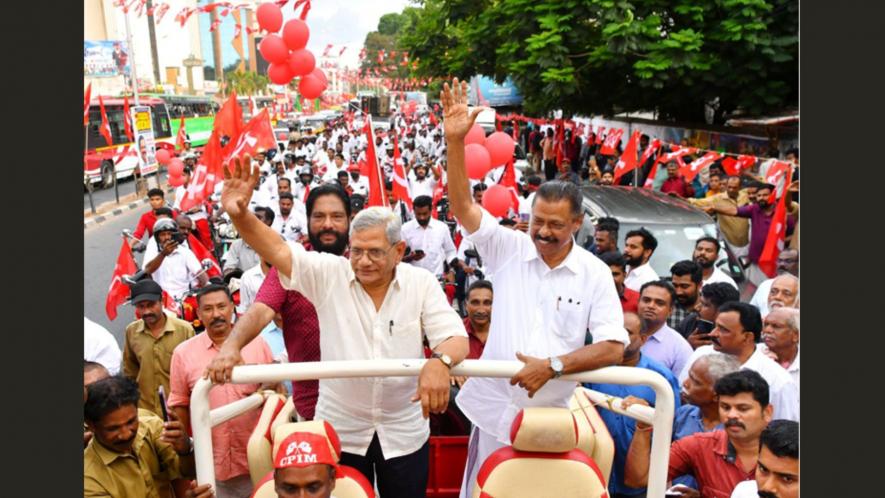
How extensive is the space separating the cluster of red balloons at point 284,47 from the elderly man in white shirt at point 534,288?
6.60 metres

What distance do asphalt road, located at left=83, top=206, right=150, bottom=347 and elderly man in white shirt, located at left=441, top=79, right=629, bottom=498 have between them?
3.49 meters

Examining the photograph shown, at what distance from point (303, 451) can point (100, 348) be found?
2.64m

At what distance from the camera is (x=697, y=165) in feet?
35.7

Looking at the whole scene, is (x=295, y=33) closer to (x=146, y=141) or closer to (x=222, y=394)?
(x=222, y=394)

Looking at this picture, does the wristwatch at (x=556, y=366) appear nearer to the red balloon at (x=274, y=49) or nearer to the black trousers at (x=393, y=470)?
the black trousers at (x=393, y=470)

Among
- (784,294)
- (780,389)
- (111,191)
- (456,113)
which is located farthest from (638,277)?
(111,191)

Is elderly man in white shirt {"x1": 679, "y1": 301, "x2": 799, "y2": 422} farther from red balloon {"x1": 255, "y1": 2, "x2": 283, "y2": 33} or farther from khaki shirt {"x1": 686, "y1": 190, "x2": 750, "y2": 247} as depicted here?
red balloon {"x1": 255, "y1": 2, "x2": 283, "y2": 33}

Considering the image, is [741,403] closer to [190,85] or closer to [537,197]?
[537,197]

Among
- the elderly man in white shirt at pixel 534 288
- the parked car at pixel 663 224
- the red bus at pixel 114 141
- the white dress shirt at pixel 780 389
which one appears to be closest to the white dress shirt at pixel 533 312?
the elderly man in white shirt at pixel 534 288

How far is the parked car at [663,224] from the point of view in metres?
7.34

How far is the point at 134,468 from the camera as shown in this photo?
2.92 metres

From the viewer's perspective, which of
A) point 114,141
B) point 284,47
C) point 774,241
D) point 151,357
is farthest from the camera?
point 114,141

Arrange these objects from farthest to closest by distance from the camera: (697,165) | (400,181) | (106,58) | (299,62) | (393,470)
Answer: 1. (106,58)
2. (697,165)
3. (400,181)
4. (299,62)
5. (393,470)

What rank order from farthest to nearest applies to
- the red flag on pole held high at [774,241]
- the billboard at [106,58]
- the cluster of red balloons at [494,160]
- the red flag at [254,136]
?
the billboard at [106,58]
the red flag at [254,136]
the cluster of red balloons at [494,160]
the red flag on pole held high at [774,241]
